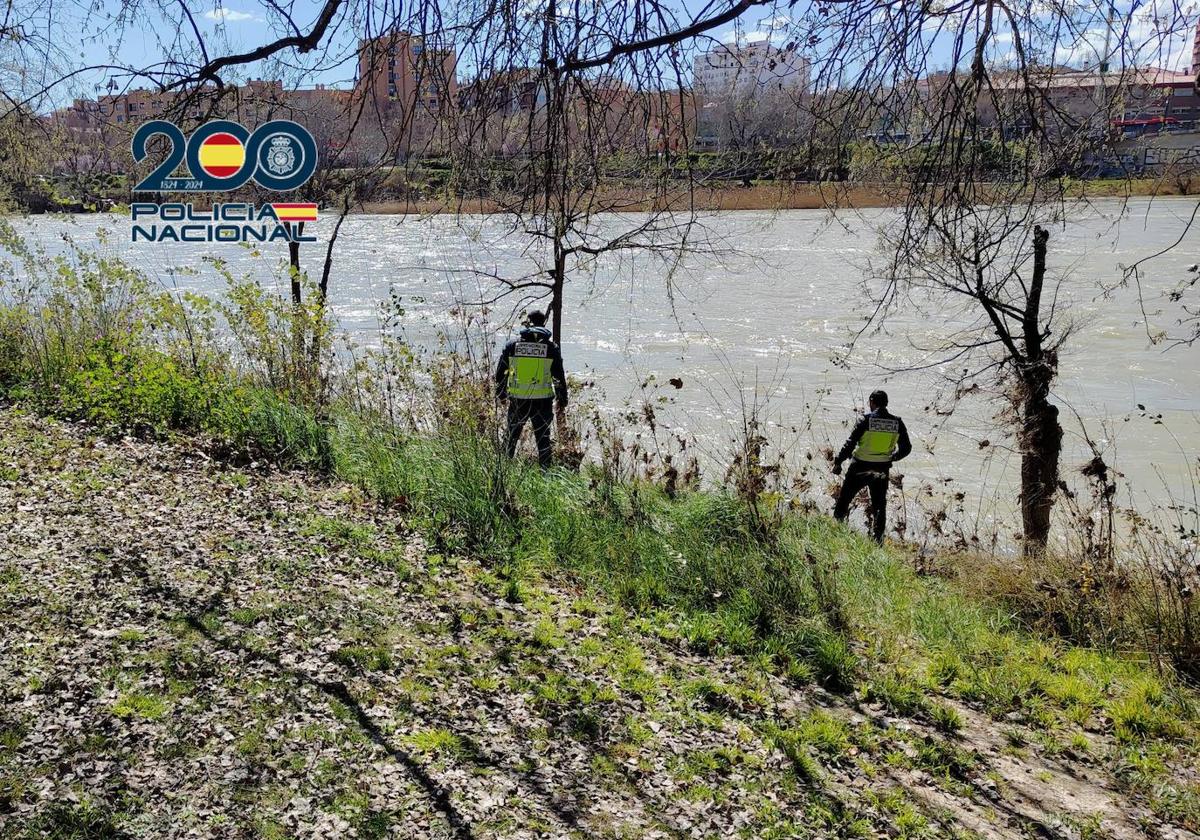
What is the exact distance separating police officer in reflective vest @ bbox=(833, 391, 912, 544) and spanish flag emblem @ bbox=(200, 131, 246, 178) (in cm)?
896

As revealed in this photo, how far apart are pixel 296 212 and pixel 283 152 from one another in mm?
1312

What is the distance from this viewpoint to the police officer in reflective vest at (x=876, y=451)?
33.5 ft

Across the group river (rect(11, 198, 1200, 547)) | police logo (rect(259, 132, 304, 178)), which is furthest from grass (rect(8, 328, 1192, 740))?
police logo (rect(259, 132, 304, 178))

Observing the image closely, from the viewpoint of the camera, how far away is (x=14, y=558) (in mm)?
5656

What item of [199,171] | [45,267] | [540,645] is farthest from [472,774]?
[199,171]

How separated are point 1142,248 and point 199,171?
101ft

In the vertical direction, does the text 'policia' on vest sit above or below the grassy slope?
above

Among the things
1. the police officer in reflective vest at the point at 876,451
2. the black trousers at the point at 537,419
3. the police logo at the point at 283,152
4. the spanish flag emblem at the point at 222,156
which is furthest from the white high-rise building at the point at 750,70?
the spanish flag emblem at the point at 222,156

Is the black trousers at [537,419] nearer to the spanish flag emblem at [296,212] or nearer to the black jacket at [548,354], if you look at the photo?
the black jacket at [548,354]

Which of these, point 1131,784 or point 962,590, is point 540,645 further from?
point 962,590

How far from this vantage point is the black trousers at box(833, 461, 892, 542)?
10.1 m

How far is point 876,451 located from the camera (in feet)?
33.9

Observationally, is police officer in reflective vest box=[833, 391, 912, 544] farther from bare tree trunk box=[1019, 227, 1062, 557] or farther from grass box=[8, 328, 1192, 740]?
bare tree trunk box=[1019, 227, 1062, 557]

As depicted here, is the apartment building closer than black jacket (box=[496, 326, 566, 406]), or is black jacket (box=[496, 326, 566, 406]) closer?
the apartment building
